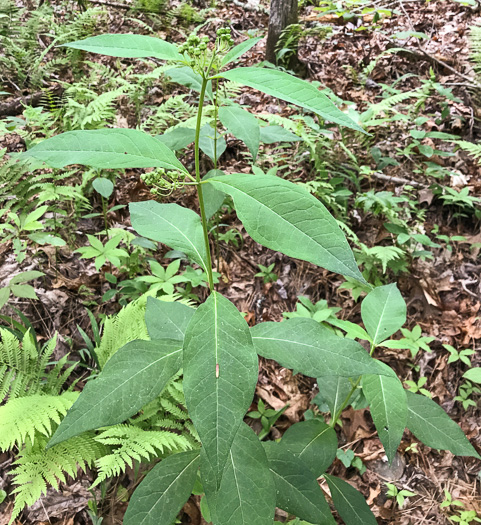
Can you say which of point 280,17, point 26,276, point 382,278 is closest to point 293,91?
point 26,276

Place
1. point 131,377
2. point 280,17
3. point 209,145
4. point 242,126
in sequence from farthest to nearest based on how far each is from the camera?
point 280,17
point 209,145
point 242,126
point 131,377

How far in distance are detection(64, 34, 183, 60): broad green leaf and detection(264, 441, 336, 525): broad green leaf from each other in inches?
56.5

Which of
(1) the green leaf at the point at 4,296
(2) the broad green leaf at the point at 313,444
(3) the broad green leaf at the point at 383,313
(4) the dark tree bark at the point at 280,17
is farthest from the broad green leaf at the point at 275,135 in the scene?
(4) the dark tree bark at the point at 280,17

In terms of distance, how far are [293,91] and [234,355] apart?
0.67 meters

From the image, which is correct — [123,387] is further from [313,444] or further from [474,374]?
[474,374]

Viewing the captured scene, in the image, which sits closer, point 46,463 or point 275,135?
point 46,463

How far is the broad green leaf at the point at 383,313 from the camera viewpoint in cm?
154

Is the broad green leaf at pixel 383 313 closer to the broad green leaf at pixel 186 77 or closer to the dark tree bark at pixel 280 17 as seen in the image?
the broad green leaf at pixel 186 77

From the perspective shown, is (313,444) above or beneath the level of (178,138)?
beneath

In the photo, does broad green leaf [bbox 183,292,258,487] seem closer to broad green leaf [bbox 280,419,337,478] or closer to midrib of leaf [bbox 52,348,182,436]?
midrib of leaf [bbox 52,348,182,436]

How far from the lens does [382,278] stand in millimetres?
2945

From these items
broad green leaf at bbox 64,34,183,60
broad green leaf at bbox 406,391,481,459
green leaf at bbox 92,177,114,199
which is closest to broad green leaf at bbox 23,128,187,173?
broad green leaf at bbox 64,34,183,60

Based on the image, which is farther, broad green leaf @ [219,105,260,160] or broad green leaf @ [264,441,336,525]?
broad green leaf @ [219,105,260,160]

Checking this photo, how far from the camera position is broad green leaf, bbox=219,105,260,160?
1.84 m
